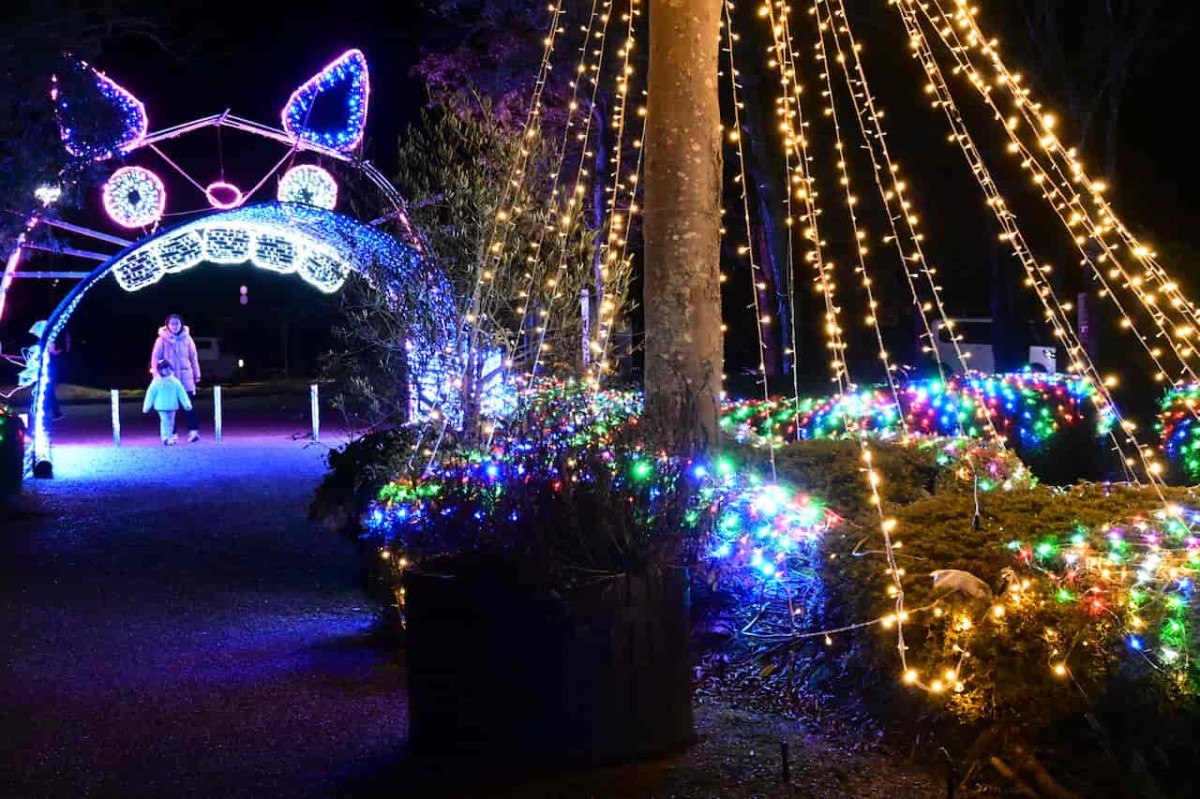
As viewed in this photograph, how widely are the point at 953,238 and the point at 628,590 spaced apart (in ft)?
91.9

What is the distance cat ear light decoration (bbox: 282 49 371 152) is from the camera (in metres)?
16.8

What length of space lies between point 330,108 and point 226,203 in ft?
6.47

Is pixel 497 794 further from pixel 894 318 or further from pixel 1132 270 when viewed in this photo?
pixel 1132 270

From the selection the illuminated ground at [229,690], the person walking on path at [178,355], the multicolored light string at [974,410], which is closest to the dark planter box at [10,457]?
the illuminated ground at [229,690]

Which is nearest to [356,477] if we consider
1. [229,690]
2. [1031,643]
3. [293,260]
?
[229,690]

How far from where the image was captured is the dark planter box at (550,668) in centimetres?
483

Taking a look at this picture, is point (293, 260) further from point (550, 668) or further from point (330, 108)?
point (550, 668)

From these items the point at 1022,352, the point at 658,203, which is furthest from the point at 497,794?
the point at 1022,352

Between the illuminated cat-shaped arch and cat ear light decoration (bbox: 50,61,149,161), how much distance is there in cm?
1

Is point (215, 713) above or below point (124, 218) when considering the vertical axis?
below

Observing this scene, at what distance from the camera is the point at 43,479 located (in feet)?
50.3

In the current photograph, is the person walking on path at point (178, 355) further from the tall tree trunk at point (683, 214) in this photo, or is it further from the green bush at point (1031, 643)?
the green bush at point (1031, 643)

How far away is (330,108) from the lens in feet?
55.8

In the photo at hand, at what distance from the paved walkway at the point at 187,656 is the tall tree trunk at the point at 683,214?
2298 millimetres
